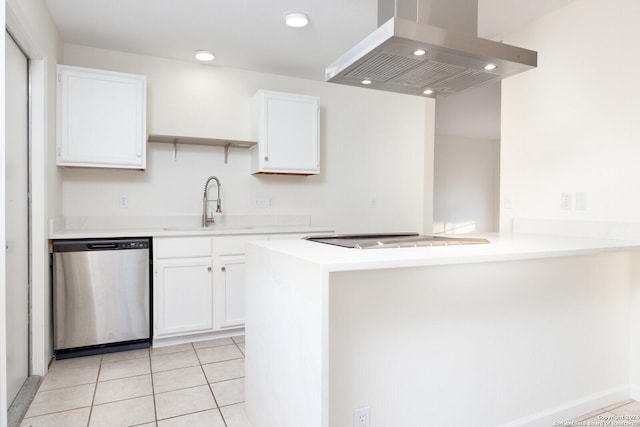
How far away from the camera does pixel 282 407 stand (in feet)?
4.94

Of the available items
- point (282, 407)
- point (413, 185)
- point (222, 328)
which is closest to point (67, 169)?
point (222, 328)

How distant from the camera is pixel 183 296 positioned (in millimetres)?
2982

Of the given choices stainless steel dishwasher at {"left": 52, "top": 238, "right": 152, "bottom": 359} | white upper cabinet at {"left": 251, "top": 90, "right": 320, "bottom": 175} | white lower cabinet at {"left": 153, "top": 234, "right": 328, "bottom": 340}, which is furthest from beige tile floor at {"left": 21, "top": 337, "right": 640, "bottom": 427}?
white upper cabinet at {"left": 251, "top": 90, "right": 320, "bottom": 175}

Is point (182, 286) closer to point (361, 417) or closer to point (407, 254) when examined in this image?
point (361, 417)

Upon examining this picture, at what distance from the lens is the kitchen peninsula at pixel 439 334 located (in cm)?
136

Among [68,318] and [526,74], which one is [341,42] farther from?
[68,318]

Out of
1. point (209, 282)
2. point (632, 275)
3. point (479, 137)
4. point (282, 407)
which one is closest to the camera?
point (282, 407)

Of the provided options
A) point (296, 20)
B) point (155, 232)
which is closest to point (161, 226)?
point (155, 232)

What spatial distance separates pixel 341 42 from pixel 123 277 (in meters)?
2.34

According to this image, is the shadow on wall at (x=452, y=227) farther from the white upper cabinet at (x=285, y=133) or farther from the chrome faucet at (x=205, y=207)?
the chrome faucet at (x=205, y=207)

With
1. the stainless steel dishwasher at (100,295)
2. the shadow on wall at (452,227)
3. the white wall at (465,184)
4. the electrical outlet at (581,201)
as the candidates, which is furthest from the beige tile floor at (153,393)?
the white wall at (465,184)

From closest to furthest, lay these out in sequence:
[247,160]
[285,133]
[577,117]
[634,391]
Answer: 1. [634,391]
2. [577,117]
3. [285,133]
4. [247,160]

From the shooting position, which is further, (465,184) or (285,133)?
(465,184)

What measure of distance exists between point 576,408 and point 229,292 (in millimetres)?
2303
